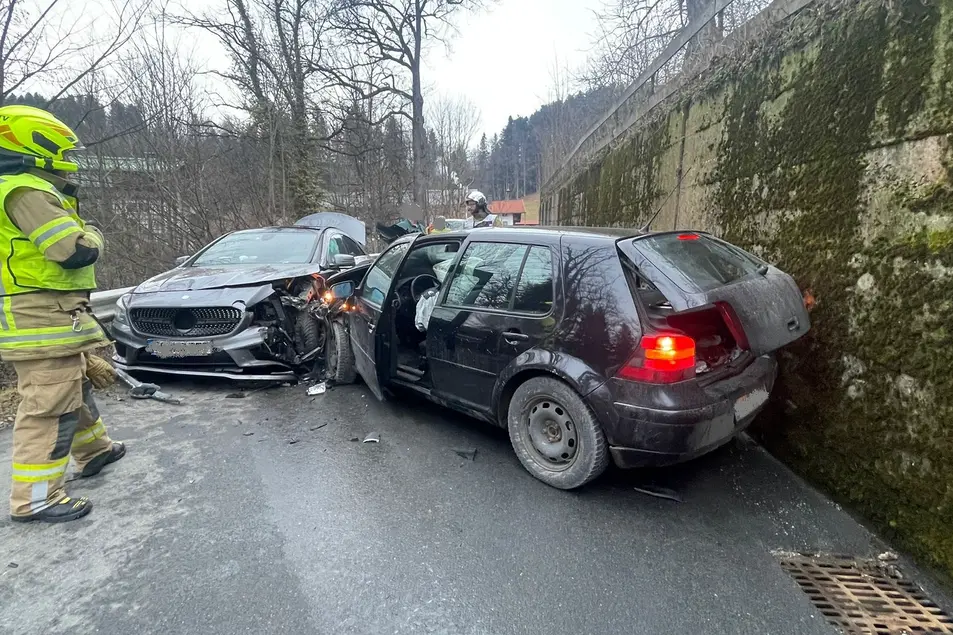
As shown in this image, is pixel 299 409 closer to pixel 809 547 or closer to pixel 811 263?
pixel 809 547

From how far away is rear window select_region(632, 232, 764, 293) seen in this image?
2.55 meters

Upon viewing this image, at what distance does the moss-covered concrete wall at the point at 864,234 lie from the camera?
2.19 m

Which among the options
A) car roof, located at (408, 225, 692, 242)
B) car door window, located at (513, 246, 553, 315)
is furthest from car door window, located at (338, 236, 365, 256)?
car door window, located at (513, 246, 553, 315)

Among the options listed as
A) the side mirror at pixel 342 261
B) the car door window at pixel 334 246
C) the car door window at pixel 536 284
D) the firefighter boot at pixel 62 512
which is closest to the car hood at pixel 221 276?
the side mirror at pixel 342 261

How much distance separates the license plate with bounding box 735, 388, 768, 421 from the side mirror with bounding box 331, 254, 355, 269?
4270mm

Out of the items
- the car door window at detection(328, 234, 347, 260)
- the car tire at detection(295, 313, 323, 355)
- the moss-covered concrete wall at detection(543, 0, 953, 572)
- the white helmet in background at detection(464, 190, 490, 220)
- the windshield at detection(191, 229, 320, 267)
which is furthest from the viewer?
the white helmet in background at detection(464, 190, 490, 220)

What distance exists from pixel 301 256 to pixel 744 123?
15.6 ft

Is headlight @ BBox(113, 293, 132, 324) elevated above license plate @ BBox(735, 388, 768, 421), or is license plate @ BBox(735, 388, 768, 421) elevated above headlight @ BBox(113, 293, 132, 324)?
headlight @ BBox(113, 293, 132, 324)

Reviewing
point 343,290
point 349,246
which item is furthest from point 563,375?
point 349,246

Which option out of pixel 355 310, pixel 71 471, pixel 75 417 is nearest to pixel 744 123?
pixel 355 310

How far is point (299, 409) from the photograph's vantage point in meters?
4.30

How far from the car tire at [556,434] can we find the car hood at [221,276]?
3131 millimetres

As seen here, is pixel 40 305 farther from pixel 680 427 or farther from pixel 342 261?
pixel 680 427

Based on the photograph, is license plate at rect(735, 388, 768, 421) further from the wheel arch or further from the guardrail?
the guardrail
